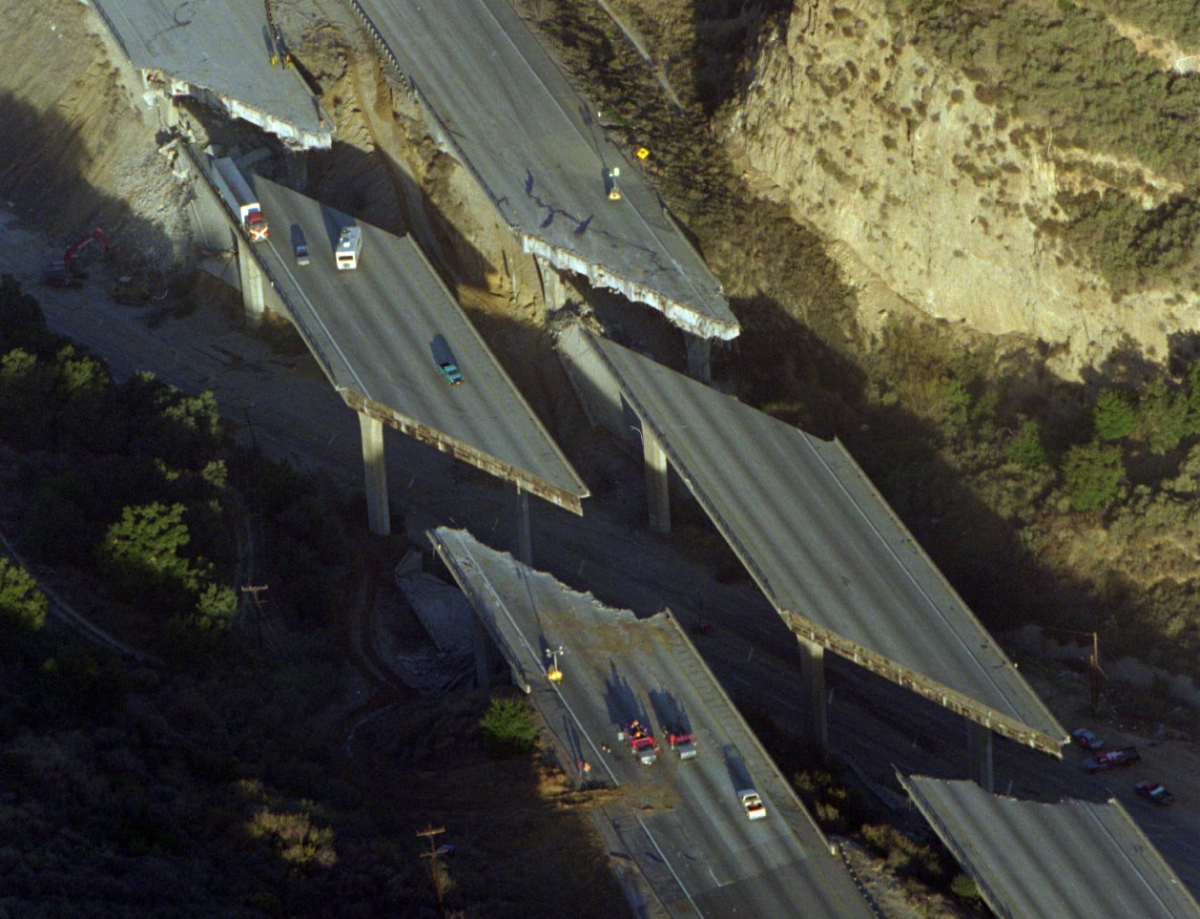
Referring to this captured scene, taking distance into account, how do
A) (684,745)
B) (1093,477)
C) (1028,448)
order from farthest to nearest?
(1028,448) → (1093,477) → (684,745)

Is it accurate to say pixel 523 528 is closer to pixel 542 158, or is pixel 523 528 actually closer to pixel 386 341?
pixel 386 341

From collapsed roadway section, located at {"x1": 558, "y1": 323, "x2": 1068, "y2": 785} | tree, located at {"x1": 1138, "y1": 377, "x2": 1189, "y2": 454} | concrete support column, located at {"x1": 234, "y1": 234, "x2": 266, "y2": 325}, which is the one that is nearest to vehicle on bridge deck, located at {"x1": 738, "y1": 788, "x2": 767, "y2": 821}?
collapsed roadway section, located at {"x1": 558, "y1": 323, "x2": 1068, "y2": 785}

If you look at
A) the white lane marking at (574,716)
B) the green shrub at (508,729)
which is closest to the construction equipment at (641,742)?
the white lane marking at (574,716)

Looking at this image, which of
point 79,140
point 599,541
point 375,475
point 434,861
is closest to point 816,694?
point 599,541

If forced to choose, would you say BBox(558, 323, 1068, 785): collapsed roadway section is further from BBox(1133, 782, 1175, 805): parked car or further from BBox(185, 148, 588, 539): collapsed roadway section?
BBox(1133, 782, 1175, 805): parked car

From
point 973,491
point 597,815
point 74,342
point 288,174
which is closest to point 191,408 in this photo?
point 74,342

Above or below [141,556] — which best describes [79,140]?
above
